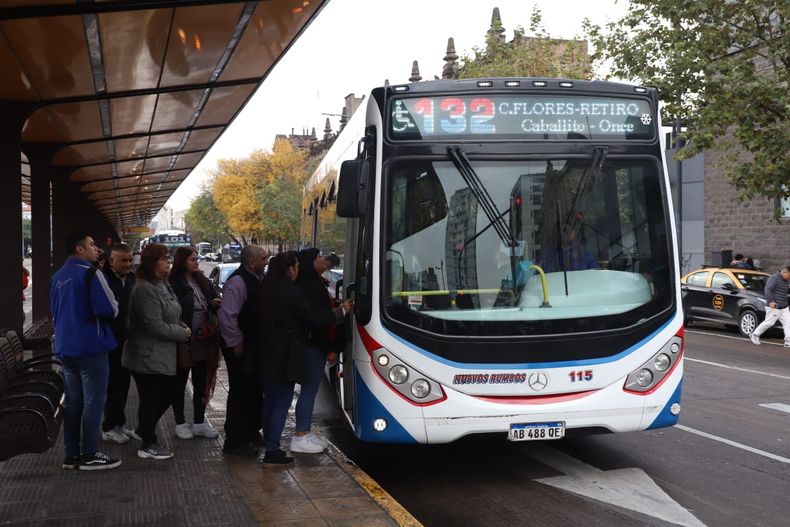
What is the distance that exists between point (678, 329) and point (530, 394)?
4.48ft

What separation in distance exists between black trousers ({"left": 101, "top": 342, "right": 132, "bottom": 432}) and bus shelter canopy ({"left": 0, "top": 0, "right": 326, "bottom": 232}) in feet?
9.61

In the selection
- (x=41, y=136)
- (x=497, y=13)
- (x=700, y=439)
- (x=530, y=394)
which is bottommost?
(x=700, y=439)

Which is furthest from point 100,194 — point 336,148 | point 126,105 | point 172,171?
point 336,148

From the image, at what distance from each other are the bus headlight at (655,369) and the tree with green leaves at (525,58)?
23.7m

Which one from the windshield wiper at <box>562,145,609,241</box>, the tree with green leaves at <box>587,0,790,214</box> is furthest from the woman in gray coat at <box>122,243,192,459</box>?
the tree with green leaves at <box>587,0,790,214</box>

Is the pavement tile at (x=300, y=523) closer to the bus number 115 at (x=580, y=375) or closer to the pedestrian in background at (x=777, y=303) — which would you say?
the bus number 115 at (x=580, y=375)

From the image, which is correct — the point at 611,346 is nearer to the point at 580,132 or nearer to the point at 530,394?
the point at 530,394

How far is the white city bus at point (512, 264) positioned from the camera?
253 inches

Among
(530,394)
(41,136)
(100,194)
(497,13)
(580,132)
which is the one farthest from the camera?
(497,13)

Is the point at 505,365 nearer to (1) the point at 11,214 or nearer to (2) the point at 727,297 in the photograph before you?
(1) the point at 11,214

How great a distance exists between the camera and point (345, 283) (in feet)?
28.0

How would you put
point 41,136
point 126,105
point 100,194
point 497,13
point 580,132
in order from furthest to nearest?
point 497,13 → point 100,194 → point 41,136 → point 126,105 → point 580,132

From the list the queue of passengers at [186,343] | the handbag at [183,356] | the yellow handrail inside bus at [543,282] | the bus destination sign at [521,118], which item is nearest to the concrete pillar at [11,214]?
the queue of passengers at [186,343]

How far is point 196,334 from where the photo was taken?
774 centimetres
